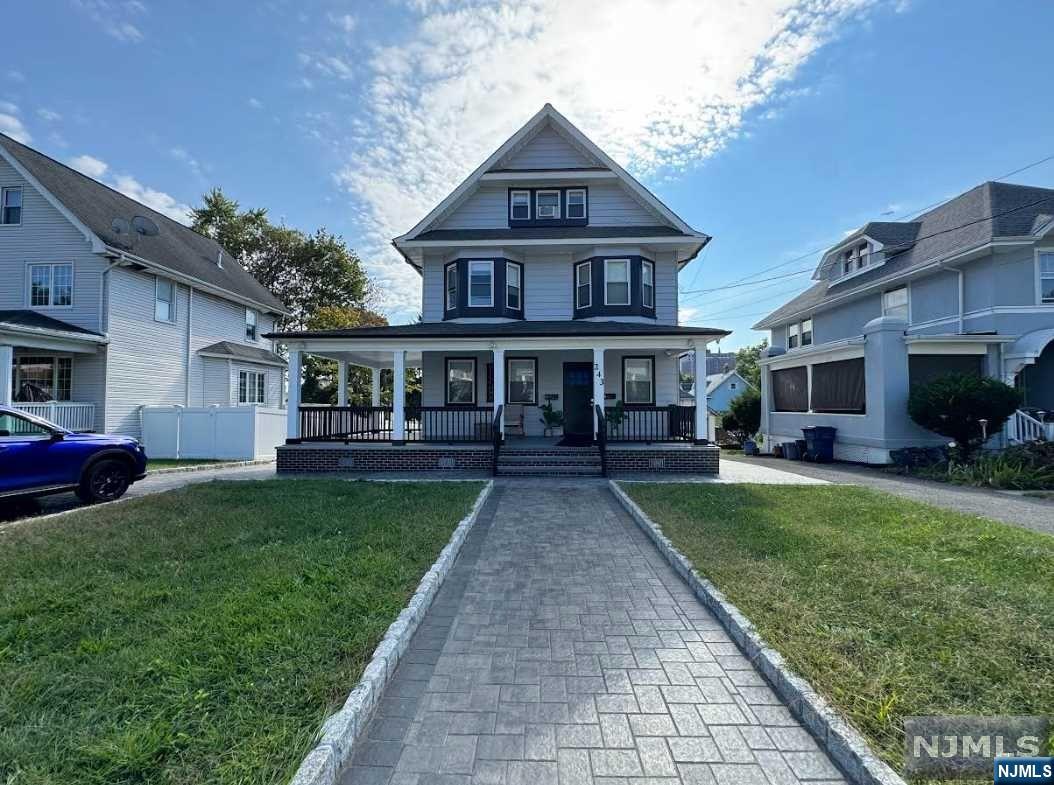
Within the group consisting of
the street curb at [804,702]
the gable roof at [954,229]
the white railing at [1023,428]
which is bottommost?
the street curb at [804,702]

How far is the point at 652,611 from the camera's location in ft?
14.0

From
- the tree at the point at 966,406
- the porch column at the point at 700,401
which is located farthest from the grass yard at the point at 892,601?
the tree at the point at 966,406

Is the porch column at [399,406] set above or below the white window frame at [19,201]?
below

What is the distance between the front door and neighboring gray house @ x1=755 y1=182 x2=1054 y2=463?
318 inches

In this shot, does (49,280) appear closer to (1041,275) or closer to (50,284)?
(50,284)

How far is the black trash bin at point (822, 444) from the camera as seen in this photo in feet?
50.5

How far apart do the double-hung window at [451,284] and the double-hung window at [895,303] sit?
15397 millimetres

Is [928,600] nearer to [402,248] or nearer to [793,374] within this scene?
[402,248]

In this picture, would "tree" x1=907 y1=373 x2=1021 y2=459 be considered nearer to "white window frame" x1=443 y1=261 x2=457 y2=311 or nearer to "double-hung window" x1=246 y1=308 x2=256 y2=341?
"white window frame" x1=443 y1=261 x2=457 y2=311

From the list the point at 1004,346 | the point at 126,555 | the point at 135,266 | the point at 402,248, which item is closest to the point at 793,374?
the point at 1004,346

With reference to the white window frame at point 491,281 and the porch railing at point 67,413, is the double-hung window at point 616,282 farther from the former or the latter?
the porch railing at point 67,413

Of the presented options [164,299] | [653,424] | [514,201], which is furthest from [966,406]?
[164,299]

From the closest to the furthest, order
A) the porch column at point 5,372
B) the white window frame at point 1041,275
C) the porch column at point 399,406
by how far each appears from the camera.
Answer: the porch column at point 5,372 → the porch column at point 399,406 → the white window frame at point 1041,275

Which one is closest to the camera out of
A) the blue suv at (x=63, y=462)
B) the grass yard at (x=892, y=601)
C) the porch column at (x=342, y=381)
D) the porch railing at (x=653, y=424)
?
the grass yard at (x=892, y=601)
